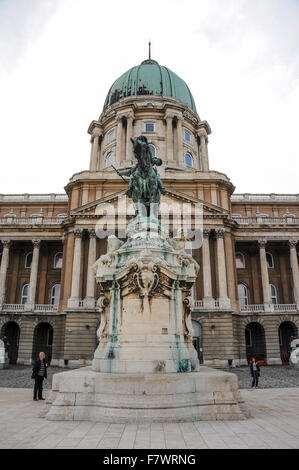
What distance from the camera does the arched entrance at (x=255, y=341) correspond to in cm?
3692

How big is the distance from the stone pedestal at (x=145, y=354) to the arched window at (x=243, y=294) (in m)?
33.0

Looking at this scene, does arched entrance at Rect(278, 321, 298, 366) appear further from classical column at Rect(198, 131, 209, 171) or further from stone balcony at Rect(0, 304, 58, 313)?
stone balcony at Rect(0, 304, 58, 313)

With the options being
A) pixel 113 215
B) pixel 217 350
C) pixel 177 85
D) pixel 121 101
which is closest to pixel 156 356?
pixel 217 350

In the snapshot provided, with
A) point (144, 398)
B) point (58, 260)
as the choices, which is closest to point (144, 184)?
point (144, 398)

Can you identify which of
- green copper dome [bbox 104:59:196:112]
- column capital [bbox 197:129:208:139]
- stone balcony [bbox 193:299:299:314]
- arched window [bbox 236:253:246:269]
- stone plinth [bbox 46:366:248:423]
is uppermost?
green copper dome [bbox 104:59:196:112]

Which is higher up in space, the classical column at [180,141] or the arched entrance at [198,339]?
the classical column at [180,141]

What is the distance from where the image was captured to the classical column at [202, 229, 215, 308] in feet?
111

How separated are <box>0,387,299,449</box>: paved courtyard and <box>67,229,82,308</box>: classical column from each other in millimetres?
26454

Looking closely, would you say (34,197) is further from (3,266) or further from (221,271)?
(221,271)

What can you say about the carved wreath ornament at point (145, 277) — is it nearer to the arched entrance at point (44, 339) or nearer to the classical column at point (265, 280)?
the classical column at point (265, 280)

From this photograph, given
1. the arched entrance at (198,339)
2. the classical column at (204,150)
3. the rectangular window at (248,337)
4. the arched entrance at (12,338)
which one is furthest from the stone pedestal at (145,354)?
the classical column at (204,150)

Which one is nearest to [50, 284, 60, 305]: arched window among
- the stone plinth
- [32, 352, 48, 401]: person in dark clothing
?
[32, 352, 48, 401]: person in dark clothing

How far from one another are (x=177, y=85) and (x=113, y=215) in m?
29.6

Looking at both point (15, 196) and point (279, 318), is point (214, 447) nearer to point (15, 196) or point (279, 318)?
A: point (279, 318)
